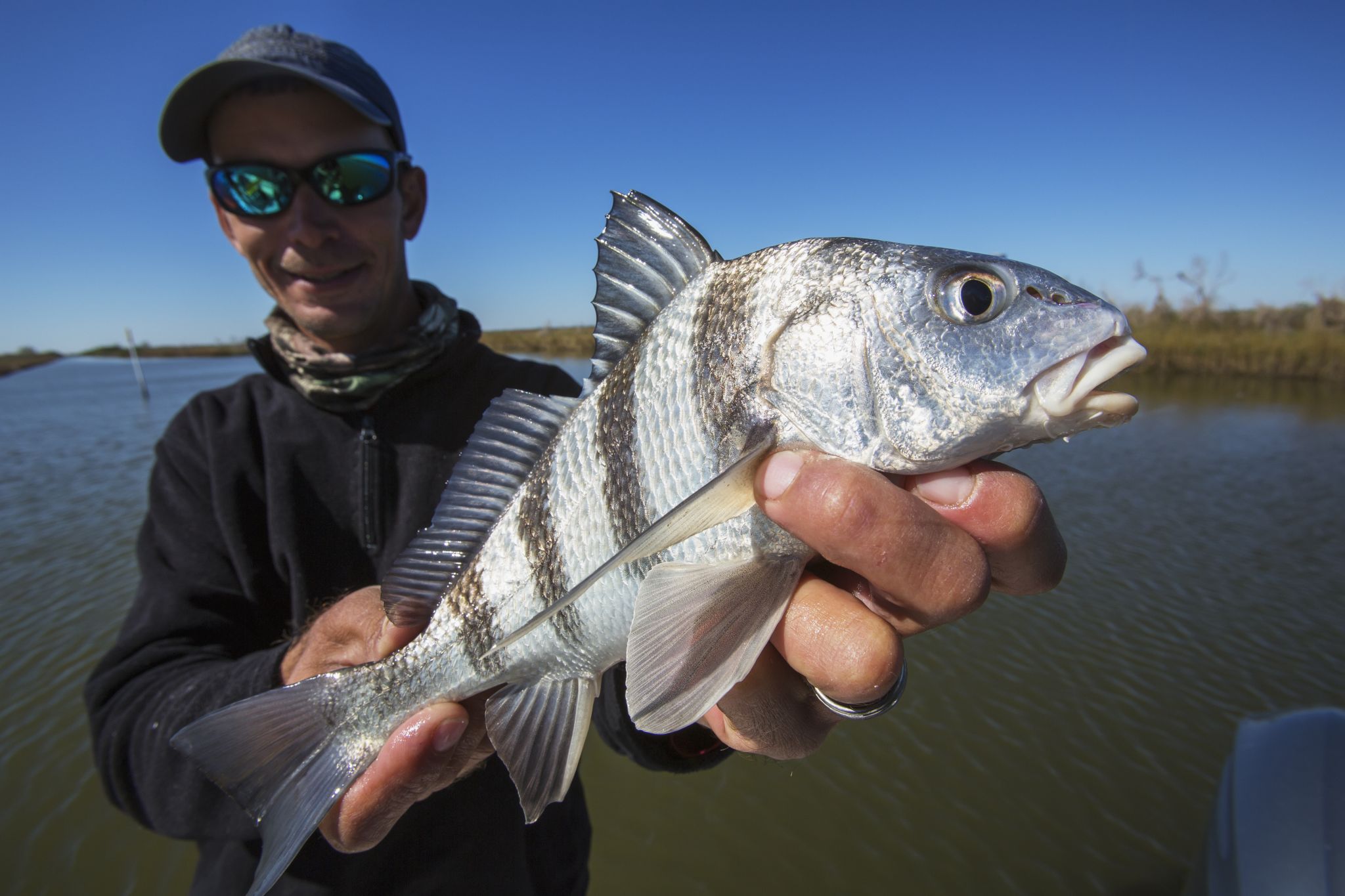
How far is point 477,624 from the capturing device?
5.11 ft

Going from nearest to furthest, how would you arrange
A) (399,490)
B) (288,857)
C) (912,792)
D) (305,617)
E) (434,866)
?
(288,857) → (434,866) → (305,617) → (399,490) → (912,792)

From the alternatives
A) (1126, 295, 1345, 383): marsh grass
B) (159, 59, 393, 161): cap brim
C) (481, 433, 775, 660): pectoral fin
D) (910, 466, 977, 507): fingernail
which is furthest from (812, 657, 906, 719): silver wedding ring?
(1126, 295, 1345, 383): marsh grass

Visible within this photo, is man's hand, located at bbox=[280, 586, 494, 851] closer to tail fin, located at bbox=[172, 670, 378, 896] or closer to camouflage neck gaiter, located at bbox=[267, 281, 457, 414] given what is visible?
tail fin, located at bbox=[172, 670, 378, 896]

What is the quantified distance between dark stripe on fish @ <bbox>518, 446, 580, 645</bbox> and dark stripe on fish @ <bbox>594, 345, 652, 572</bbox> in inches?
6.7

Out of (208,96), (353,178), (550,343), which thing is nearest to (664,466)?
(353,178)

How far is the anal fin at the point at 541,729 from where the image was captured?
63.4 inches

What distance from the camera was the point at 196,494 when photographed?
91.0 inches

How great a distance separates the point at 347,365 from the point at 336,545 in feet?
2.12

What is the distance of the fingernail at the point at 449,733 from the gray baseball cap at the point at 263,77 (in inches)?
82.7

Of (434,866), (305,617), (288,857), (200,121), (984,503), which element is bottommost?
(434,866)

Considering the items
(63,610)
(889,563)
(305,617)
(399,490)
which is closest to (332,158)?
(399,490)

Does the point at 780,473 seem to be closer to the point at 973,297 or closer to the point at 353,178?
the point at 973,297

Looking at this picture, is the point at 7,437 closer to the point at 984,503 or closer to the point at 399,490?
the point at 399,490

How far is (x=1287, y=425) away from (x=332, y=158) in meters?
18.8
